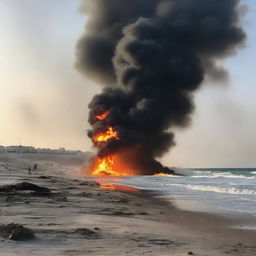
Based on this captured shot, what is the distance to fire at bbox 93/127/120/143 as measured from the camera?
75.6 meters

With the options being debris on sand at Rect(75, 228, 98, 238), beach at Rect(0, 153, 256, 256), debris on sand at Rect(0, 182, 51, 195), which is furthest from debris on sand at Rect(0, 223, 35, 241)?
debris on sand at Rect(0, 182, 51, 195)

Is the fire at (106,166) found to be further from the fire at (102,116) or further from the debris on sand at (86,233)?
the debris on sand at (86,233)

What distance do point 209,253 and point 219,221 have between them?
6563mm

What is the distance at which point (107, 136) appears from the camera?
253 feet

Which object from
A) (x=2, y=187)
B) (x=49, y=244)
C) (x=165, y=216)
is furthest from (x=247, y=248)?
(x=2, y=187)

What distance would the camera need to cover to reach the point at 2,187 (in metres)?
19.5

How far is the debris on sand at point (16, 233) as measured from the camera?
828 centimetres

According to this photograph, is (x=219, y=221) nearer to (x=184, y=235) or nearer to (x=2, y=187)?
(x=184, y=235)

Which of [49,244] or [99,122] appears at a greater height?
[99,122]

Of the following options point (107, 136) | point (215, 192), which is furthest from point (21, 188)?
point (107, 136)

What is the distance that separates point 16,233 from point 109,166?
68.6 m

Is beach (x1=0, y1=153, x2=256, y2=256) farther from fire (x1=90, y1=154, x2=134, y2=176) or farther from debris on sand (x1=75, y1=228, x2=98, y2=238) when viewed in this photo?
fire (x1=90, y1=154, x2=134, y2=176)

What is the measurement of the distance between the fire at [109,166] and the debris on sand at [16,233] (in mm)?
66674

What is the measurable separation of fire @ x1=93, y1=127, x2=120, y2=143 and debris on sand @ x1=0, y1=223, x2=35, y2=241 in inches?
2608
